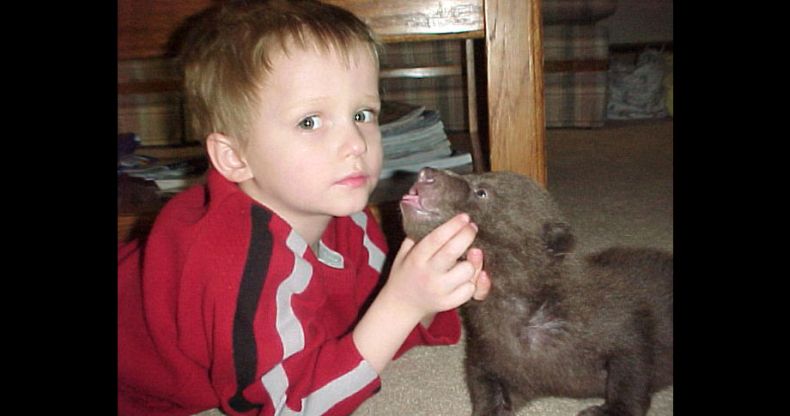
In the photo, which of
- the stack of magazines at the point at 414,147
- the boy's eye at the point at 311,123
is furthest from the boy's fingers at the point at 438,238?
the stack of magazines at the point at 414,147

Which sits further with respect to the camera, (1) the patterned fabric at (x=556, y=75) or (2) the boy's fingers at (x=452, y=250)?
(1) the patterned fabric at (x=556, y=75)

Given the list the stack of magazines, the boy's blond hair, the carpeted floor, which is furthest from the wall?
the boy's blond hair

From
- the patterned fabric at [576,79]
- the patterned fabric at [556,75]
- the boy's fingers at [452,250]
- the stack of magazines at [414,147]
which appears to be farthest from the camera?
the patterned fabric at [576,79]

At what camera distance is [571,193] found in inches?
90.4

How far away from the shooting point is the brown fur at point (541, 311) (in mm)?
1058

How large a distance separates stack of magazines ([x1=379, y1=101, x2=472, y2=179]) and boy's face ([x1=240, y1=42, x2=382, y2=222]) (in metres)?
0.67

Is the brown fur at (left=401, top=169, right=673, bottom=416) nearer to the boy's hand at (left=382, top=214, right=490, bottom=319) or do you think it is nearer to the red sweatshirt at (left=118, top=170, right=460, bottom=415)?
the boy's hand at (left=382, top=214, right=490, bottom=319)

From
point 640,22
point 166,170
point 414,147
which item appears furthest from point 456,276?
point 640,22

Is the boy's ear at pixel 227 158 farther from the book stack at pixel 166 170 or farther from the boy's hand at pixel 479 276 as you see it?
the book stack at pixel 166 170

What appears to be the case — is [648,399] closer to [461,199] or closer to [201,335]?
[461,199]

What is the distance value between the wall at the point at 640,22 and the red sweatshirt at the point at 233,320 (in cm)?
355

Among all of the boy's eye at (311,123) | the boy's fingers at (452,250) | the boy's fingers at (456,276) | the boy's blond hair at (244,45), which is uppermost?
the boy's blond hair at (244,45)

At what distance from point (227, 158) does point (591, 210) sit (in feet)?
3.93

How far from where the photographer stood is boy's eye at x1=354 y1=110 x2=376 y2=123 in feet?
3.73
